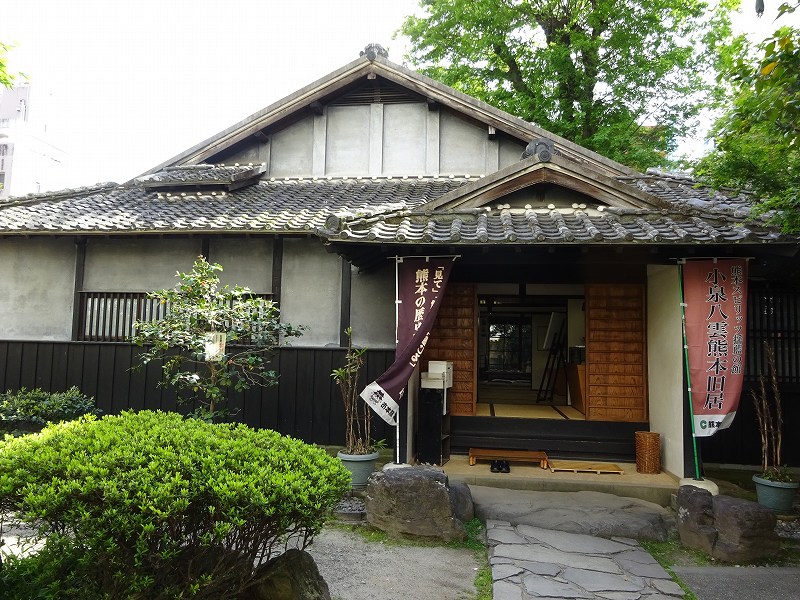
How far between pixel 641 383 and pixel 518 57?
15980mm

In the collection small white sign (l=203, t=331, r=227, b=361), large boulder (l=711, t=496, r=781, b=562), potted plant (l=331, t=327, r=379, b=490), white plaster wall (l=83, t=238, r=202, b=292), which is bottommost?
large boulder (l=711, t=496, r=781, b=562)

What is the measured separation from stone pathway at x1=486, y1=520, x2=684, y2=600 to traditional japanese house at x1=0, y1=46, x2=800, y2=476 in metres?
2.07

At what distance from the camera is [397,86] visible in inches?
504

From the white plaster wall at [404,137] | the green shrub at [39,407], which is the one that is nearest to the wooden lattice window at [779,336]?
the white plaster wall at [404,137]

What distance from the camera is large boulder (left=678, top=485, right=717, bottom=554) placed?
6414 millimetres

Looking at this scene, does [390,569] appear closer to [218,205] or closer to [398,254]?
[398,254]

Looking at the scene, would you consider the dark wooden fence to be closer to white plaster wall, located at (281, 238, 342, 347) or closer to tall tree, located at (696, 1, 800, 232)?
white plaster wall, located at (281, 238, 342, 347)

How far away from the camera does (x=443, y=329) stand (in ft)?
33.5

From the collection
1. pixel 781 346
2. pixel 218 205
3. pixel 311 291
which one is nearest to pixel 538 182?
pixel 311 291

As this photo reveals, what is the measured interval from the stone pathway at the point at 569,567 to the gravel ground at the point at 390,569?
1.29ft

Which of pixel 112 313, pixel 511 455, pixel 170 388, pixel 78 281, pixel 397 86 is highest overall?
pixel 397 86

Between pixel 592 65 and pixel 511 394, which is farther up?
pixel 592 65

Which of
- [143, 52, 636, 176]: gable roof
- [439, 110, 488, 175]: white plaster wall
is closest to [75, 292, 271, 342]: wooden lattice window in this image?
[143, 52, 636, 176]: gable roof

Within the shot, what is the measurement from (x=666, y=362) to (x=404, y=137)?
7774 millimetres
